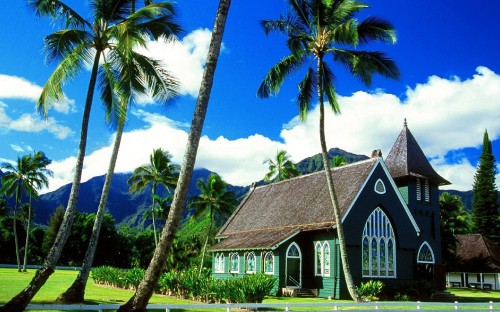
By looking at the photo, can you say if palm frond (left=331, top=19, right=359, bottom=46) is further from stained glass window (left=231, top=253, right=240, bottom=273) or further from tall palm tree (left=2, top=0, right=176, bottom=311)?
stained glass window (left=231, top=253, right=240, bottom=273)

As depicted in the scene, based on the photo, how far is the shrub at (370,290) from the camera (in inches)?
1088

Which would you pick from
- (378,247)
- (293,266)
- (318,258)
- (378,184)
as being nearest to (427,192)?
(378,184)

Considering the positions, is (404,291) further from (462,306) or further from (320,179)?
(462,306)

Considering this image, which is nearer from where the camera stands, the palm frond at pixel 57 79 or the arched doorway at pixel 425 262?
the palm frond at pixel 57 79

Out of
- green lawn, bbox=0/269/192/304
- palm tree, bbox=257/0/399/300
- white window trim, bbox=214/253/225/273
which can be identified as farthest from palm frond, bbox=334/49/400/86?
white window trim, bbox=214/253/225/273

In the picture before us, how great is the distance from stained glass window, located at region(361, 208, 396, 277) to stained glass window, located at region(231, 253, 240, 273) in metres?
8.85

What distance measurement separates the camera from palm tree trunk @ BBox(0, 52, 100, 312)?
1363cm

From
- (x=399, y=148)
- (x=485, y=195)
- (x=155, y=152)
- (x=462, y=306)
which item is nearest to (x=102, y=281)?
(x=155, y=152)

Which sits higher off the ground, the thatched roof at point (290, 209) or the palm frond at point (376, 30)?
the palm frond at point (376, 30)

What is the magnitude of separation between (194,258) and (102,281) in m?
16.4

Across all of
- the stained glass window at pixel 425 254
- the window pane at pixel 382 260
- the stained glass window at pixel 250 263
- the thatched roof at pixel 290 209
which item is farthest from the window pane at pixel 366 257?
the stained glass window at pixel 250 263

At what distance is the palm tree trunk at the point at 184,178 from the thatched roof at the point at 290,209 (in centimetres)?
1789

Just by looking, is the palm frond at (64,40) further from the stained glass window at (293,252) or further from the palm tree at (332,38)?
the stained glass window at (293,252)

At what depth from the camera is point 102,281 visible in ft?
122
